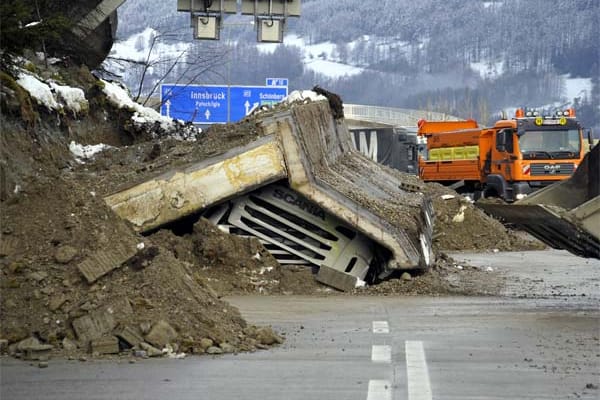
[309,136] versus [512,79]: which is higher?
[309,136]

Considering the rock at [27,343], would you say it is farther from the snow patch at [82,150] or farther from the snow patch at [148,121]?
the snow patch at [148,121]

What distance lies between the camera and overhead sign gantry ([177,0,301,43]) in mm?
32188

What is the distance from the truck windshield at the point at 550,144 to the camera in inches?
1366

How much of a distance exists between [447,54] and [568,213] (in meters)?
148

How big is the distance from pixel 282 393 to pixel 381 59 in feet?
517

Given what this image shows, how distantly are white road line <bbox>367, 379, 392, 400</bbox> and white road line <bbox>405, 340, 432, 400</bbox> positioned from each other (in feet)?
0.43

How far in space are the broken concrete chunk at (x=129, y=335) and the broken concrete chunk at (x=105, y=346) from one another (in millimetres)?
68

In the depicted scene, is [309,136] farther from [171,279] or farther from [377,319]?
[171,279]

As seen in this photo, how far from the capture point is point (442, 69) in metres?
152

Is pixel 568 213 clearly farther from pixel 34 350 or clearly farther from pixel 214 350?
pixel 34 350

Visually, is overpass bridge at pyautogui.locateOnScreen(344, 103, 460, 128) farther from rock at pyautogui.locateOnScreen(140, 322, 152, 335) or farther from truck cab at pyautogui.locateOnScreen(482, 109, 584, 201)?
rock at pyautogui.locateOnScreen(140, 322, 152, 335)

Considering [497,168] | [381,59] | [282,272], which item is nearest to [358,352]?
[282,272]

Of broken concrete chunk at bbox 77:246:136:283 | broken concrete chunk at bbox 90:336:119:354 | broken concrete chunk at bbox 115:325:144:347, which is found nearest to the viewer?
broken concrete chunk at bbox 90:336:119:354

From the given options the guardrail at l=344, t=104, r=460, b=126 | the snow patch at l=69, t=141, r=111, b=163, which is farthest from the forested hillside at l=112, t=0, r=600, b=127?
the snow patch at l=69, t=141, r=111, b=163
